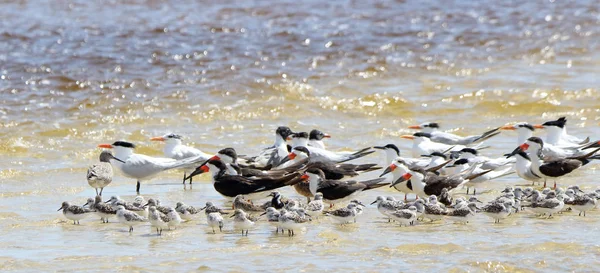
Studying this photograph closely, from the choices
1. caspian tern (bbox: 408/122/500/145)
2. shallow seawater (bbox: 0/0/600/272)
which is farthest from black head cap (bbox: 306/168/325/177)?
caspian tern (bbox: 408/122/500/145)

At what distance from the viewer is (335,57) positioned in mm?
20188

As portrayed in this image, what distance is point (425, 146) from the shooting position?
41.8 ft

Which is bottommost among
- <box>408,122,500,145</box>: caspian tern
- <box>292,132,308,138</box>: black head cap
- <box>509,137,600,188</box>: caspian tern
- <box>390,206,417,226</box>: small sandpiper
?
<box>390,206,417,226</box>: small sandpiper

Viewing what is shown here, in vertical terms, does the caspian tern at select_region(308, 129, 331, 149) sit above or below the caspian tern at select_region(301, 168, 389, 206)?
above

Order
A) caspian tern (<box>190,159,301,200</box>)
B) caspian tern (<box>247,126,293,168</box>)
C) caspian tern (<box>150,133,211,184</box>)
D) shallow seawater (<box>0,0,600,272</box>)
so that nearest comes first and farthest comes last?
shallow seawater (<box>0,0,600,272</box>)
caspian tern (<box>190,159,301,200</box>)
caspian tern (<box>247,126,293,168</box>)
caspian tern (<box>150,133,211,184</box>)

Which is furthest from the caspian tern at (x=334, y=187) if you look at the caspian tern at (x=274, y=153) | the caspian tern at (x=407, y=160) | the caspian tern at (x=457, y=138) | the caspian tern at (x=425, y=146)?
the caspian tern at (x=457, y=138)

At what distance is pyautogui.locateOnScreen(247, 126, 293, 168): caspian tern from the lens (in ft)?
39.6

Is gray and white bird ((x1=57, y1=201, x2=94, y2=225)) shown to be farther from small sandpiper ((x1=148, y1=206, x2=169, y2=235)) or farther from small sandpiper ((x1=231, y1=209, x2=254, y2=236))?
small sandpiper ((x1=231, y1=209, x2=254, y2=236))

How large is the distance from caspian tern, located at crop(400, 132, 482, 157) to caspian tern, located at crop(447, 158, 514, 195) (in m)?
1.31

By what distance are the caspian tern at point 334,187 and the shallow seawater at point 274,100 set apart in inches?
25.7

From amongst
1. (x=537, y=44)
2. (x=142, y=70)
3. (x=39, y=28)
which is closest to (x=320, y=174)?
(x=142, y=70)

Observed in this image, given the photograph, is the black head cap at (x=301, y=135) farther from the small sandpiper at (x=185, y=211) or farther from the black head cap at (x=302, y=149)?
the small sandpiper at (x=185, y=211)

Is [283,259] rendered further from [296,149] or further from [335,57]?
[335,57]

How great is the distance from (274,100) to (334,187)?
702cm
